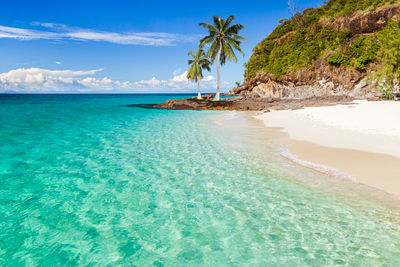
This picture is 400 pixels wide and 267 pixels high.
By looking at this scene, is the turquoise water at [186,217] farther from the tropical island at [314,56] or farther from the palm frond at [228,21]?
the palm frond at [228,21]

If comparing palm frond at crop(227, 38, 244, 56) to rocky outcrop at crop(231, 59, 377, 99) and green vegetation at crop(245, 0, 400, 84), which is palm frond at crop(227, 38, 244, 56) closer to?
green vegetation at crop(245, 0, 400, 84)

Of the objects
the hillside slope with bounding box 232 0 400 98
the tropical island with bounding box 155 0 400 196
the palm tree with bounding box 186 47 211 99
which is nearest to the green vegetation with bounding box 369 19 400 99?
the tropical island with bounding box 155 0 400 196

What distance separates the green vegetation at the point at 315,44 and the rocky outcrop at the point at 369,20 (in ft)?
3.44

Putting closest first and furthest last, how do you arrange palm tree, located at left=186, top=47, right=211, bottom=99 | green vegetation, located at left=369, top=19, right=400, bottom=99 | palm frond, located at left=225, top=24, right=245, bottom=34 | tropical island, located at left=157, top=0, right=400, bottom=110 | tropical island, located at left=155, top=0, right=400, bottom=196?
tropical island, located at left=155, top=0, right=400, bottom=196
green vegetation, located at left=369, top=19, right=400, bottom=99
tropical island, located at left=157, top=0, right=400, bottom=110
palm frond, located at left=225, top=24, right=245, bottom=34
palm tree, located at left=186, top=47, right=211, bottom=99

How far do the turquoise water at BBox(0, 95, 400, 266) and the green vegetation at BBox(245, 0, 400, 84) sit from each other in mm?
27519

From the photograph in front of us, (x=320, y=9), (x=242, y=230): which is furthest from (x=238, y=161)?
(x=320, y=9)

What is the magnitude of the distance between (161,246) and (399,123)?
11984 mm

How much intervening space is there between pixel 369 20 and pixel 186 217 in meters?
40.7

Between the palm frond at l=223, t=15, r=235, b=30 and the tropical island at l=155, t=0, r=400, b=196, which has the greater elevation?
the palm frond at l=223, t=15, r=235, b=30

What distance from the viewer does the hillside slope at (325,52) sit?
31.3 meters

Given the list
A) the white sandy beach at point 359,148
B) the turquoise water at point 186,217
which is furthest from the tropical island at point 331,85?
the turquoise water at point 186,217

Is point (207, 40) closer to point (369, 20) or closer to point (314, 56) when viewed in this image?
point (314, 56)

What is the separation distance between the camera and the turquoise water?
10.7 feet

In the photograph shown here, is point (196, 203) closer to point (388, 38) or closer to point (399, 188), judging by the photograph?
point (399, 188)
